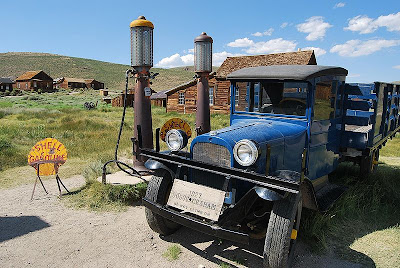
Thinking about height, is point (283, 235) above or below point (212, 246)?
above

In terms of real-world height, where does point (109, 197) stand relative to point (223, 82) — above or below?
below

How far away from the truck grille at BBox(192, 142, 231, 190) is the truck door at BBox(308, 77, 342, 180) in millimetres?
1472

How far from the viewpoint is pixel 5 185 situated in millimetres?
6312

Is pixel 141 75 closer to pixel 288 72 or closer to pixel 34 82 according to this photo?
pixel 288 72

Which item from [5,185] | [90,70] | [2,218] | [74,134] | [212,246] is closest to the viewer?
[212,246]

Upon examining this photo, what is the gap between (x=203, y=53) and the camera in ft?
22.2

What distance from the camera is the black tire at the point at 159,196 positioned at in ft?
13.1

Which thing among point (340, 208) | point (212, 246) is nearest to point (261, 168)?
point (212, 246)

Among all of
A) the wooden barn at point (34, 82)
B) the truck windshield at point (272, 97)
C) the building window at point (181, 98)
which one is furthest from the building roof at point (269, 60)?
the wooden barn at point (34, 82)

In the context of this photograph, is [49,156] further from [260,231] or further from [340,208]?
[340,208]

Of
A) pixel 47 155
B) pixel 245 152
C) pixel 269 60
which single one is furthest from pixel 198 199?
pixel 269 60

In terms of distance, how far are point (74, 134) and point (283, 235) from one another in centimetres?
1065

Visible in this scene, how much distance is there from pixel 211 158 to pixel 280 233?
1.15 metres

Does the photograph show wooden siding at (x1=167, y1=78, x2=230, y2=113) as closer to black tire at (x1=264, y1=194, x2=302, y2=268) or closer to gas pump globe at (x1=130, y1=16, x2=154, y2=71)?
gas pump globe at (x1=130, y1=16, x2=154, y2=71)
